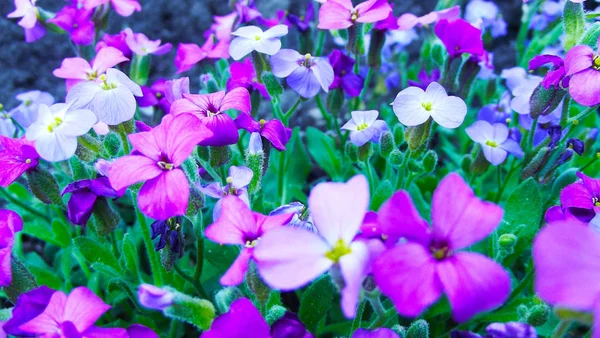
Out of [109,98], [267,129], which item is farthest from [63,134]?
[267,129]

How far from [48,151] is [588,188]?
2.85ft

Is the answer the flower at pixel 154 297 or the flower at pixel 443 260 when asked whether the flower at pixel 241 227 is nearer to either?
the flower at pixel 154 297

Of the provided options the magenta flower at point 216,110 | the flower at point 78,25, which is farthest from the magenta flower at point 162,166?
the flower at point 78,25

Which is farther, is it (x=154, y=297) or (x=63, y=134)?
(x=63, y=134)

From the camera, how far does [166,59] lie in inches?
77.3

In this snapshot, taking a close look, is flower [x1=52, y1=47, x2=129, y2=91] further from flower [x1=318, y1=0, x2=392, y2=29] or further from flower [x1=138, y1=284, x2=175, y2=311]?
flower [x1=138, y1=284, x2=175, y2=311]

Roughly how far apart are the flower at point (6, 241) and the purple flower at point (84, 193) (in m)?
0.08

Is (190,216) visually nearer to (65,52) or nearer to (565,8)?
(565,8)

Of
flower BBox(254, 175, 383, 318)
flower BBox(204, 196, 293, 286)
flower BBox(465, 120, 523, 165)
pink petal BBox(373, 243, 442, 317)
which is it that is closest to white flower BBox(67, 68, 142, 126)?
flower BBox(204, 196, 293, 286)

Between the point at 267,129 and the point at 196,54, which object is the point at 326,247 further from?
the point at 196,54

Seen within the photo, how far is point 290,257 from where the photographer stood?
628 millimetres

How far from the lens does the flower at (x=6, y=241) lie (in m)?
0.84

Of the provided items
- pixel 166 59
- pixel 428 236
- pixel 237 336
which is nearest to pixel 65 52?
pixel 166 59

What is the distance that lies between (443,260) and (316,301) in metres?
0.38
